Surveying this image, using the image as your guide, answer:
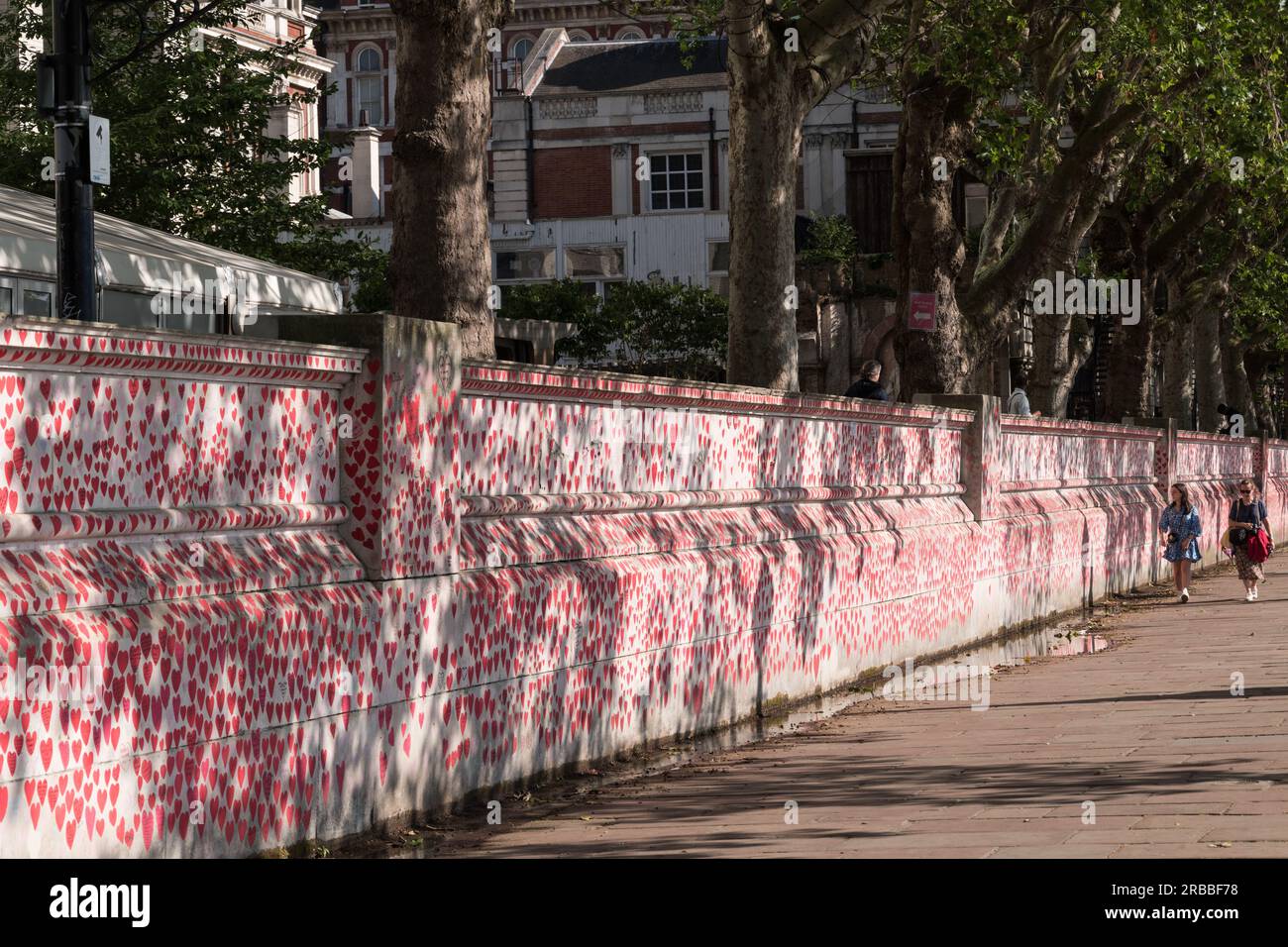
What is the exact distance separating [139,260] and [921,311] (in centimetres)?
884

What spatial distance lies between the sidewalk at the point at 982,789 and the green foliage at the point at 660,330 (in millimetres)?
39099

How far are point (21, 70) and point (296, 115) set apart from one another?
81.6ft

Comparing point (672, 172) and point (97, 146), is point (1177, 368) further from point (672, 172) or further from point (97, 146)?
point (97, 146)

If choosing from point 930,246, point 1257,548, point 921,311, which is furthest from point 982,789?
point 1257,548

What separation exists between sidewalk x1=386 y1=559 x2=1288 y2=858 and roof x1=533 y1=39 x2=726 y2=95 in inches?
1903

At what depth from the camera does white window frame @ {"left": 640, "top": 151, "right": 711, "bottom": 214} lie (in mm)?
60156

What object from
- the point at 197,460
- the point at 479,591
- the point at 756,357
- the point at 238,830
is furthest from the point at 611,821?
the point at 756,357

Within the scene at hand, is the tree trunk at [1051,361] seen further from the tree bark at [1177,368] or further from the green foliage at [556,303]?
the green foliage at [556,303]

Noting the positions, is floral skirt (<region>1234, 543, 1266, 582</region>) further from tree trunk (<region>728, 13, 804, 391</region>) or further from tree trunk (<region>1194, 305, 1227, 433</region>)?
tree trunk (<region>1194, 305, 1227, 433</region>)

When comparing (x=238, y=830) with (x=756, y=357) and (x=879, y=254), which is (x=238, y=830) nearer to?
(x=756, y=357)

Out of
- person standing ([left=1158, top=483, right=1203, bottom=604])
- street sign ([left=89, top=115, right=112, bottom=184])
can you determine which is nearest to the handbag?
person standing ([left=1158, top=483, right=1203, bottom=604])

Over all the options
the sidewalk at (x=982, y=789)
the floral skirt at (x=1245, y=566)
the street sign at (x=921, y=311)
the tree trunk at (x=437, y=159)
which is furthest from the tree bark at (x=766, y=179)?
the floral skirt at (x=1245, y=566)

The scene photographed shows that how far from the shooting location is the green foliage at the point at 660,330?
5294 cm

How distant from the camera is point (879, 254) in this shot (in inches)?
2138
